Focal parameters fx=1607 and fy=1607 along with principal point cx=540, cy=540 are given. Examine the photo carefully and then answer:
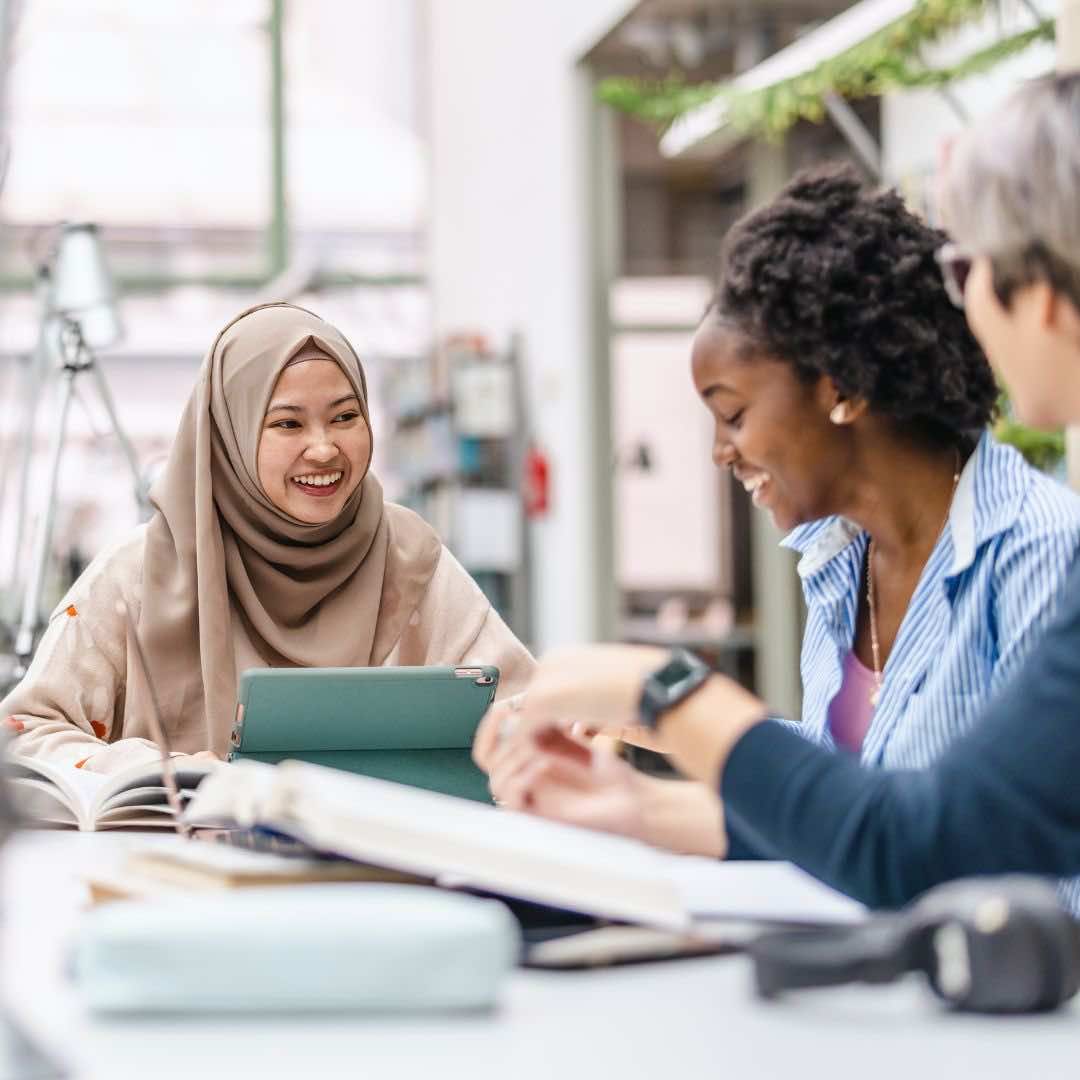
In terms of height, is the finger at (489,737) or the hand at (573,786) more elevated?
the finger at (489,737)

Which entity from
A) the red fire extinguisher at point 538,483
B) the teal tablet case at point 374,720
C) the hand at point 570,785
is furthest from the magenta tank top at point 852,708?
the red fire extinguisher at point 538,483

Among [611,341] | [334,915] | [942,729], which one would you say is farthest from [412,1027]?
[611,341]

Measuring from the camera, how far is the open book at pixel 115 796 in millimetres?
1409

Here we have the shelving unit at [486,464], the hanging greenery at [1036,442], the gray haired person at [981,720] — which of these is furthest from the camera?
the shelving unit at [486,464]

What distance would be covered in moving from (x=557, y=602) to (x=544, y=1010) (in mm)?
6093

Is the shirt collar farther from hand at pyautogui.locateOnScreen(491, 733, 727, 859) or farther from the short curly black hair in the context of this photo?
hand at pyautogui.locateOnScreen(491, 733, 727, 859)

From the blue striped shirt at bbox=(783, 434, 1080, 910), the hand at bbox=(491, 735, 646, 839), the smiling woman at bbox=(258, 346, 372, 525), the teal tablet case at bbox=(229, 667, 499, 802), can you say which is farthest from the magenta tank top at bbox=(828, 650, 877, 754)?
the smiling woman at bbox=(258, 346, 372, 525)

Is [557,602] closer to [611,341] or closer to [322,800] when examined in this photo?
[611,341]

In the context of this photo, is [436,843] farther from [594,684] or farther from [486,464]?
[486,464]

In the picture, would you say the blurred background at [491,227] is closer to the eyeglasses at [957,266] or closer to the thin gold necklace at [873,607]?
the thin gold necklace at [873,607]

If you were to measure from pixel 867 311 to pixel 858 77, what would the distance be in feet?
5.89

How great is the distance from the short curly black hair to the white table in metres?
0.71

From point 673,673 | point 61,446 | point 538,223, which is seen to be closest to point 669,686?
point 673,673

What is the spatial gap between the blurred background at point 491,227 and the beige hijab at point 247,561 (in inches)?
32.0
